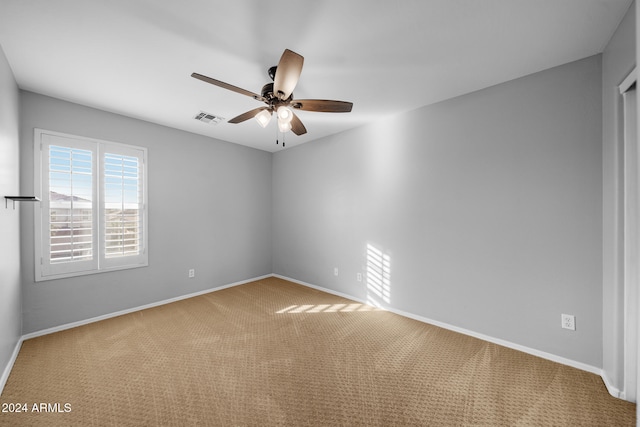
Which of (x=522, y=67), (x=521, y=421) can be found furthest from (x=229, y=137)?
(x=521, y=421)

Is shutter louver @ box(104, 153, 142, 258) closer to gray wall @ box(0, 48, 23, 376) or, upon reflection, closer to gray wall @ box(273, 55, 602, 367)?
gray wall @ box(0, 48, 23, 376)

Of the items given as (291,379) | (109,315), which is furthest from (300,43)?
(109,315)

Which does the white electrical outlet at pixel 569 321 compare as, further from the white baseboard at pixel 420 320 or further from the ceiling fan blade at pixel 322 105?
the ceiling fan blade at pixel 322 105

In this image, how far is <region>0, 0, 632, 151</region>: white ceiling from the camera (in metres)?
1.63

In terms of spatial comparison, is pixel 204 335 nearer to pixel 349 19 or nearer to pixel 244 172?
pixel 244 172

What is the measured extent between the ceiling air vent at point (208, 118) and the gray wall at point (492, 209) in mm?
1772

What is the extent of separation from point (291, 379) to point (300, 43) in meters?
2.57

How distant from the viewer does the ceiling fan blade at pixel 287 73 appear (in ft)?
5.21

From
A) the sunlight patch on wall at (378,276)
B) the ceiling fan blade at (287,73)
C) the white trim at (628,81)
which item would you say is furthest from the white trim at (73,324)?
the white trim at (628,81)

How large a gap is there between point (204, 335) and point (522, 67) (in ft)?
13.1

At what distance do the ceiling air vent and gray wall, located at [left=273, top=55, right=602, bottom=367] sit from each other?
69.8 inches

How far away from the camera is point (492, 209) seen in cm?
259

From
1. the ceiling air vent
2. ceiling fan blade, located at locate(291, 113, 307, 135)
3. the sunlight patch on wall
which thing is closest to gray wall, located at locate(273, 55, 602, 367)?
the sunlight patch on wall

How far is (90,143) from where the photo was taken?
3055 mm
